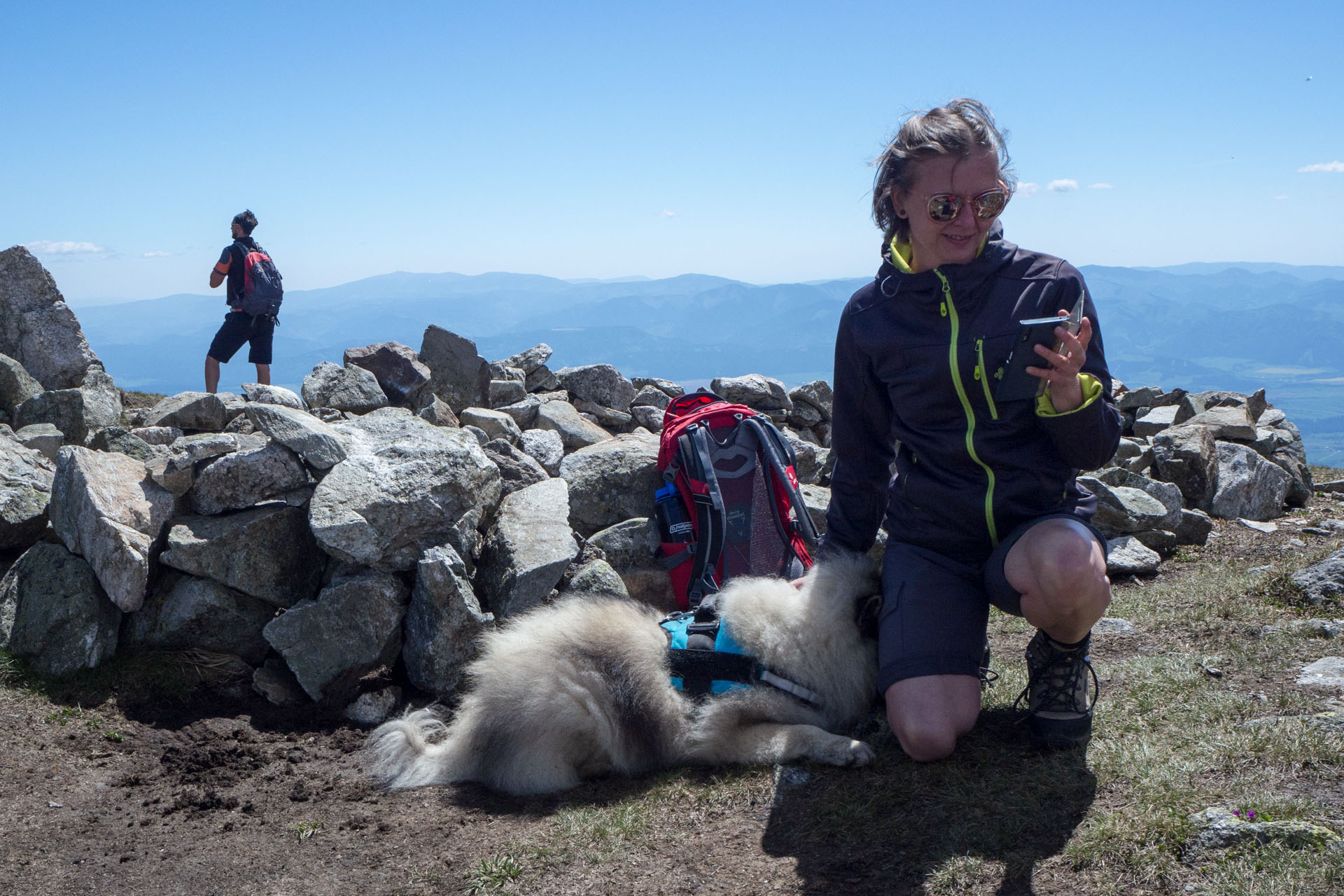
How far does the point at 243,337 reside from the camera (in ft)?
31.4

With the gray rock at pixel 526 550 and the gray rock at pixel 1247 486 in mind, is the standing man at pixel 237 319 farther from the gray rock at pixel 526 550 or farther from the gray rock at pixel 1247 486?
the gray rock at pixel 1247 486

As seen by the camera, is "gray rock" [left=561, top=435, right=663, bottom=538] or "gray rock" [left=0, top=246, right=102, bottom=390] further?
"gray rock" [left=0, top=246, right=102, bottom=390]

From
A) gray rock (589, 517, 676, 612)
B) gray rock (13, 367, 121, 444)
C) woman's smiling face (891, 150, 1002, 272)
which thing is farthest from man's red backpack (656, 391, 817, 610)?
gray rock (13, 367, 121, 444)

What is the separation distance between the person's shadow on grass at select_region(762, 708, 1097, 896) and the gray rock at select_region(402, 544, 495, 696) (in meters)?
2.02

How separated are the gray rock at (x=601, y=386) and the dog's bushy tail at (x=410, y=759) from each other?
5.78 metres

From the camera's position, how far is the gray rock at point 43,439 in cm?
549

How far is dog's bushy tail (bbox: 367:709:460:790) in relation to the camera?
3557 millimetres

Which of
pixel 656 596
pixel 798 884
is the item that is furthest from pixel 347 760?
pixel 798 884

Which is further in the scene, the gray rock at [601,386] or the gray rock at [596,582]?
the gray rock at [601,386]

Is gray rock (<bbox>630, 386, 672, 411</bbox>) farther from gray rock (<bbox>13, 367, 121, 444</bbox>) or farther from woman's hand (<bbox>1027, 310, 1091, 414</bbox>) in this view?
woman's hand (<bbox>1027, 310, 1091, 414</bbox>)

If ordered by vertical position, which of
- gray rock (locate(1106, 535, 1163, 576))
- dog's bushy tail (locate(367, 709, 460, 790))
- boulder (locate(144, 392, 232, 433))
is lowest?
dog's bushy tail (locate(367, 709, 460, 790))

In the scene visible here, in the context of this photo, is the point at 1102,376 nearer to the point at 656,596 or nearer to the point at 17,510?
the point at 656,596

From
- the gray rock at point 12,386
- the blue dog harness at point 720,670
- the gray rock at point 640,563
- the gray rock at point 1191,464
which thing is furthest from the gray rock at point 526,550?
the gray rock at point 1191,464

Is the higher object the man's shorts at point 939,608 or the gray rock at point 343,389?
the gray rock at point 343,389
